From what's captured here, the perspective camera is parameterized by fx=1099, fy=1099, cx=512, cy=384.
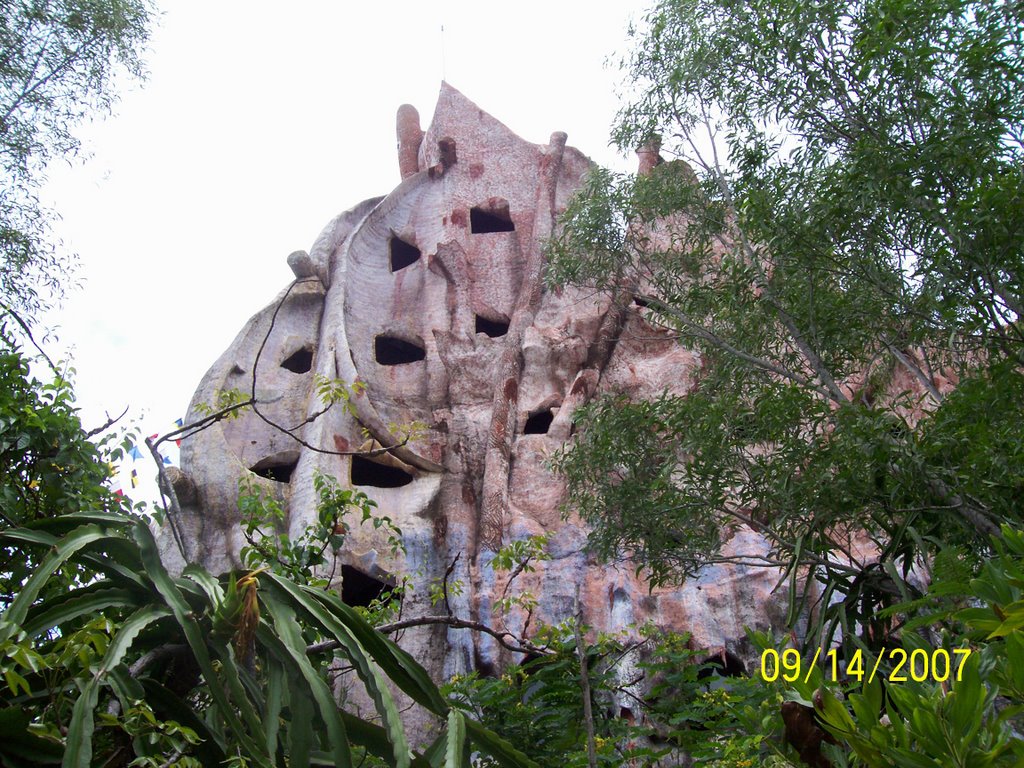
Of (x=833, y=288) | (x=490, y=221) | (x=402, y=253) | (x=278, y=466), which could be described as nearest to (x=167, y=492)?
(x=833, y=288)

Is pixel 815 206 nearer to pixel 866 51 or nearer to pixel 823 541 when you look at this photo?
pixel 866 51

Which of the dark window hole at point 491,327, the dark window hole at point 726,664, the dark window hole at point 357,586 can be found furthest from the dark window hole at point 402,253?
the dark window hole at point 726,664

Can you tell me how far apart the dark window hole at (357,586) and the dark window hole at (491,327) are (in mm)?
4172

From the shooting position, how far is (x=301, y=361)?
1438 centimetres

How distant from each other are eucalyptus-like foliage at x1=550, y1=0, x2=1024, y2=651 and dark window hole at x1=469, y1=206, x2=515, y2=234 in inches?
246

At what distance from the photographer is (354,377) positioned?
518 inches

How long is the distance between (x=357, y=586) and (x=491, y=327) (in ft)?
14.5

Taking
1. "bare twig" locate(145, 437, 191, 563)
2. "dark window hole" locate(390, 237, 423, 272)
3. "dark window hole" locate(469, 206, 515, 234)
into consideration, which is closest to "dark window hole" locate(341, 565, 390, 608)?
"dark window hole" locate(390, 237, 423, 272)

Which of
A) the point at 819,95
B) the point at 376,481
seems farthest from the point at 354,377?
the point at 819,95

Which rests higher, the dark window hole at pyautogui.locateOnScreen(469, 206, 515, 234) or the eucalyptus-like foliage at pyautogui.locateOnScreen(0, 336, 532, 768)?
the dark window hole at pyautogui.locateOnScreen(469, 206, 515, 234)

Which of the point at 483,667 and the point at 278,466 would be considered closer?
the point at 483,667

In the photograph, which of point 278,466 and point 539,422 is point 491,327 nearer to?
point 539,422

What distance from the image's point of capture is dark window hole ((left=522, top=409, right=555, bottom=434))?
43.7 ft

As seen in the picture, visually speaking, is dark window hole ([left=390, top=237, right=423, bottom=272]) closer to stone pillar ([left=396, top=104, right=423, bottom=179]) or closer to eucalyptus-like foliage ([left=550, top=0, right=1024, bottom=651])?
stone pillar ([left=396, top=104, right=423, bottom=179])
